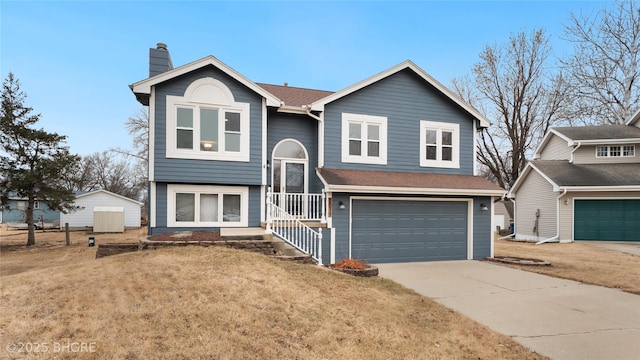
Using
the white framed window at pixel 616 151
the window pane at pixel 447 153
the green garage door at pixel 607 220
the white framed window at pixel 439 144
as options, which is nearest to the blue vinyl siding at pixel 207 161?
the white framed window at pixel 439 144

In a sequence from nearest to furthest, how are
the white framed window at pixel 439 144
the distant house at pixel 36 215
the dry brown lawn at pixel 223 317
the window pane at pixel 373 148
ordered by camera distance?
the dry brown lawn at pixel 223 317 < the window pane at pixel 373 148 < the white framed window at pixel 439 144 < the distant house at pixel 36 215

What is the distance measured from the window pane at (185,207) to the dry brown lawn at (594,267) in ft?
34.2

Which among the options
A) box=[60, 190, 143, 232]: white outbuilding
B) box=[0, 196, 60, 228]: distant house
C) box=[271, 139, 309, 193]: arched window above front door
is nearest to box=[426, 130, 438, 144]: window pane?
box=[271, 139, 309, 193]: arched window above front door

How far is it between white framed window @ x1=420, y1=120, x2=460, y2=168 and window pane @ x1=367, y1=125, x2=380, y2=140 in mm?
1752

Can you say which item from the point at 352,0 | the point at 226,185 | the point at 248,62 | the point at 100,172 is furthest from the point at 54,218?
the point at 352,0

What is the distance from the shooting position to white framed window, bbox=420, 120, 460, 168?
12820 millimetres

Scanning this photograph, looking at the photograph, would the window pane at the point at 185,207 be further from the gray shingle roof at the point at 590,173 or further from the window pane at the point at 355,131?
the gray shingle roof at the point at 590,173

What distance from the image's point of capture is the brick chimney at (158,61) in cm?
1175

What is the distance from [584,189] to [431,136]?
1038 centimetres

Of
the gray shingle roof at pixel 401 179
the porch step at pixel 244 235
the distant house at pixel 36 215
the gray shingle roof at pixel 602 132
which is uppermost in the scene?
→ the gray shingle roof at pixel 602 132

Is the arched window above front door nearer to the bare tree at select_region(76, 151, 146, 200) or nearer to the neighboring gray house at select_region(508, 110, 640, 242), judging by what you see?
the neighboring gray house at select_region(508, 110, 640, 242)

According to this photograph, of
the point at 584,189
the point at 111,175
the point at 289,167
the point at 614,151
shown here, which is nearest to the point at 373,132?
the point at 289,167

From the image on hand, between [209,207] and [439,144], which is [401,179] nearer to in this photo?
[439,144]

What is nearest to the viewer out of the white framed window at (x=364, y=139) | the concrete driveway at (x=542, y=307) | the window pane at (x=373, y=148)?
the concrete driveway at (x=542, y=307)
